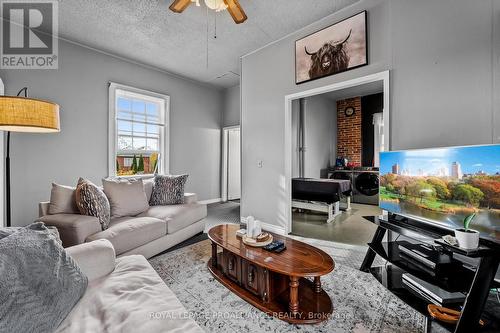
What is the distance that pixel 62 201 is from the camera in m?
2.33

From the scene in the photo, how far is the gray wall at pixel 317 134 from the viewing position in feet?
17.5

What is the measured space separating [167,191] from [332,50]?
306 cm

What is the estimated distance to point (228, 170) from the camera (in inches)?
241

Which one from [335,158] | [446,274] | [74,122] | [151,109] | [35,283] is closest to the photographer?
[35,283]

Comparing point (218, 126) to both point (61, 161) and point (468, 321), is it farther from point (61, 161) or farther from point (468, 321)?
point (468, 321)

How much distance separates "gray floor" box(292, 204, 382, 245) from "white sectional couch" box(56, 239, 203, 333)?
2591mm

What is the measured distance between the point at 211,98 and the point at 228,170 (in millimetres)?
1969

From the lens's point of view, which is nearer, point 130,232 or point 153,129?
point 130,232

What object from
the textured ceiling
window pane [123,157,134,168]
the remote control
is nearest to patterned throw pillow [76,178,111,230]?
the remote control

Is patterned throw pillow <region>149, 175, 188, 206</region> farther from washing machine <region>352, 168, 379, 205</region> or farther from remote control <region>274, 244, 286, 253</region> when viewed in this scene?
washing machine <region>352, 168, 379, 205</region>

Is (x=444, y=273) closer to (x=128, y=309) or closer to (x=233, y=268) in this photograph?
(x=233, y=268)

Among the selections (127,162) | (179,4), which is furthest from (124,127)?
(179,4)

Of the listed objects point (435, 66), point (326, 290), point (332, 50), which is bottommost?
point (326, 290)

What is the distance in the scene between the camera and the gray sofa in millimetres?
2055
